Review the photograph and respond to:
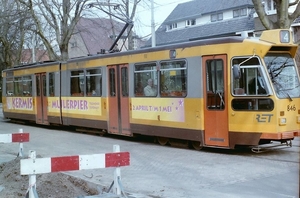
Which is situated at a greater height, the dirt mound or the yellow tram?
the yellow tram

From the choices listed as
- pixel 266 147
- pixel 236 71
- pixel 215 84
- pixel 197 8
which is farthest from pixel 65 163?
pixel 197 8

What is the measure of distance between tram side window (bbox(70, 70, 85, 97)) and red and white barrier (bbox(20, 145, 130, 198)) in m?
11.2

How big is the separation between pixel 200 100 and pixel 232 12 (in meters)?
30.3

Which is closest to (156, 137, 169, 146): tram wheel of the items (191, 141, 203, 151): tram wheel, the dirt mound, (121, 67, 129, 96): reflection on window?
(191, 141, 203, 151): tram wheel

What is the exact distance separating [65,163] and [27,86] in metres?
16.9

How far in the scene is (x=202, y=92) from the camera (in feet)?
38.9

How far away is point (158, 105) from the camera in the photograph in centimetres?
1335

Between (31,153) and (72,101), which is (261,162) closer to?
(31,153)

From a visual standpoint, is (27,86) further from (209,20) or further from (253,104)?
(209,20)

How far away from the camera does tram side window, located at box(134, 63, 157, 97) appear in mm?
13594

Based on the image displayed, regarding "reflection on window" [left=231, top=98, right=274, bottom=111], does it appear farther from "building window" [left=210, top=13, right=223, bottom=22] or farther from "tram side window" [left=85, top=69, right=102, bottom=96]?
"building window" [left=210, top=13, right=223, bottom=22]

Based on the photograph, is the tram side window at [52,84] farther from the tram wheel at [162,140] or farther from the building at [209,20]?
the building at [209,20]

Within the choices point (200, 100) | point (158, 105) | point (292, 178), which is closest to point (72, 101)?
point (158, 105)

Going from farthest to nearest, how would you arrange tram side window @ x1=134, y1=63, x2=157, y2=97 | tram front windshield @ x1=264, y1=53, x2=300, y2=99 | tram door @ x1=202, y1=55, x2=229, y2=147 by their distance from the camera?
tram side window @ x1=134, y1=63, x2=157, y2=97, tram door @ x1=202, y1=55, x2=229, y2=147, tram front windshield @ x1=264, y1=53, x2=300, y2=99
